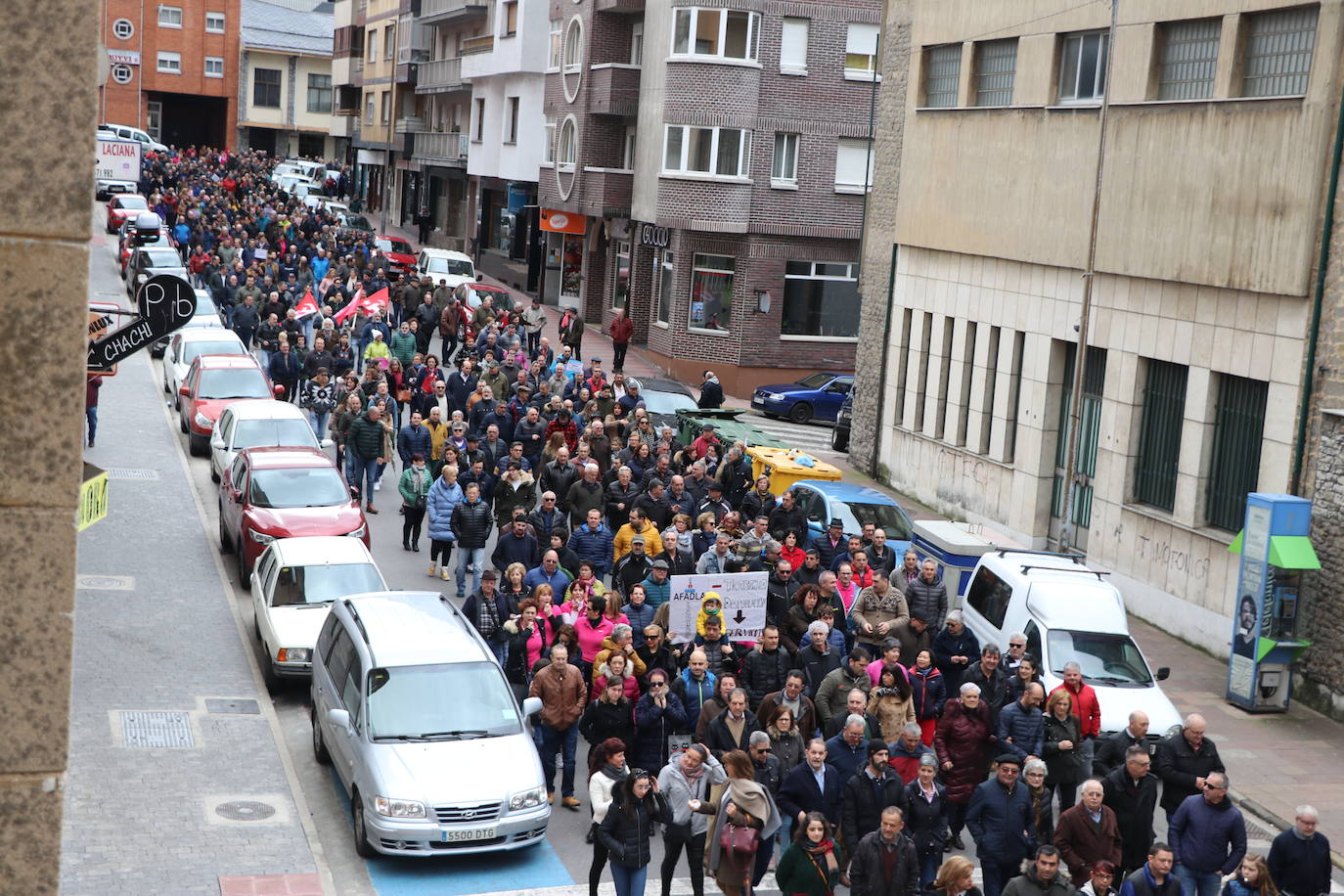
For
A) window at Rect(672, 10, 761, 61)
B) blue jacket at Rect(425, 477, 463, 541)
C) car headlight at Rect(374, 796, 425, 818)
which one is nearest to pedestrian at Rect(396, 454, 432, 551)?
blue jacket at Rect(425, 477, 463, 541)

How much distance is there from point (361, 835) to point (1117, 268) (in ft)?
49.2

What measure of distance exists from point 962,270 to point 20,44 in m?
24.8

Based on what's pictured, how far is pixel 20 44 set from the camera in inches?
210

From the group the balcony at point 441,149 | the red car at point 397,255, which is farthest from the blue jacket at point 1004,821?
the balcony at point 441,149

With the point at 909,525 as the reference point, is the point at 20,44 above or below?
above

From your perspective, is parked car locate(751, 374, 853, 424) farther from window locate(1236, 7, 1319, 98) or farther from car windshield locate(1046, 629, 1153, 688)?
car windshield locate(1046, 629, 1153, 688)

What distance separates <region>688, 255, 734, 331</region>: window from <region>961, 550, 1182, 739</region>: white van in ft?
78.9

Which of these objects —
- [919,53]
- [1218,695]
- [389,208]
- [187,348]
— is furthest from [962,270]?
[389,208]

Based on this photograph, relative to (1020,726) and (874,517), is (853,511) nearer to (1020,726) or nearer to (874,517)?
(874,517)

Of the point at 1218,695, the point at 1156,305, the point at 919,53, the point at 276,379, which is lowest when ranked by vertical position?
the point at 1218,695

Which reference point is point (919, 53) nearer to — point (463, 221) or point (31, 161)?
point (31, 161)

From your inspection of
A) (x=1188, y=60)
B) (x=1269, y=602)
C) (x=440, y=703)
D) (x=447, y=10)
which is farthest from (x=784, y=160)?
(x=440, y=703)

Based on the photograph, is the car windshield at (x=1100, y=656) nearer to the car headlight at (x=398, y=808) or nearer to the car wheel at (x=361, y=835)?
the car headlight at (x=398, y=808)

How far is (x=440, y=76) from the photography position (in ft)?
219
